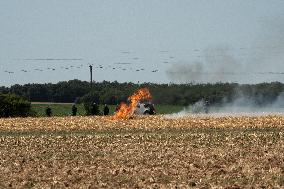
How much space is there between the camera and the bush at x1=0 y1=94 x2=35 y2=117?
87000mm

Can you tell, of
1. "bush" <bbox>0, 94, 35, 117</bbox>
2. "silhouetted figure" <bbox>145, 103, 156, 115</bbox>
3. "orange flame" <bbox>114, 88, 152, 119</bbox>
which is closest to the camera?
"orange flame" <bbox>114, 88, 152, 119</bbox>

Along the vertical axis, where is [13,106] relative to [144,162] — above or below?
above

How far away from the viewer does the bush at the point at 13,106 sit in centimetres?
8700

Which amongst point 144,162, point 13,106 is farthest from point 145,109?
point 144,162

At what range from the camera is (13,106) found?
287 feet

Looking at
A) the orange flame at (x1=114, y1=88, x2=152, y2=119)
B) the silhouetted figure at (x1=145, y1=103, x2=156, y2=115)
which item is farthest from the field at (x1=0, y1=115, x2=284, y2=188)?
the silhouetted figure at (x1=145, y1=103, x2=156, y2=115)

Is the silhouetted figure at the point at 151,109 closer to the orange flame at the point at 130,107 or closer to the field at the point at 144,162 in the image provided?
the orange flame at the point at 130,107

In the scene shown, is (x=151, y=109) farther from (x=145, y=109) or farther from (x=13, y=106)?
(x=13, y=106)

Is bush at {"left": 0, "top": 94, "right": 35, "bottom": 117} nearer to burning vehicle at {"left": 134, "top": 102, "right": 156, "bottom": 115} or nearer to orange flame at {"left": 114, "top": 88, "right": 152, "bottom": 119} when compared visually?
burning vehicle at {"left": 134, "top": 102, "right": 156, "bottom": 115}

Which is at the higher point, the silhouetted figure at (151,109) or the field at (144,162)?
the silhouetted figure at (151,109)

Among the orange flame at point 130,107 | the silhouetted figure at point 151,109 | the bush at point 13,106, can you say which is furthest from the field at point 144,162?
the bush at point 13,106

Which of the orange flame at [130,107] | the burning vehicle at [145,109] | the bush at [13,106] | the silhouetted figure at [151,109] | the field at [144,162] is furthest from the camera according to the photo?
the bush at [13,106]

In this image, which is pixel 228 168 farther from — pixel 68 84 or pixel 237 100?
pixel 68 84

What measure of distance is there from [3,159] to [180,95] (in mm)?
55173
